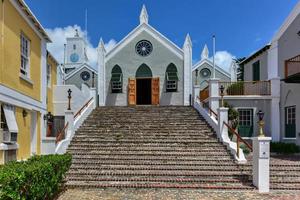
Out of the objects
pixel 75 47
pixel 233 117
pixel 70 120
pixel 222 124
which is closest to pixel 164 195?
pixel 222 124

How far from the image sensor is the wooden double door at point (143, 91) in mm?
27047

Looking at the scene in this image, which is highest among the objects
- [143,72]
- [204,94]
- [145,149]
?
[143,72]

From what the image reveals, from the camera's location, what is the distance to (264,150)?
11.5m

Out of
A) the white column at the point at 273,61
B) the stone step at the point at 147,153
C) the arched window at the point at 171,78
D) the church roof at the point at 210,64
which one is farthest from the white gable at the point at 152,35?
the stone step at the point at 147,153

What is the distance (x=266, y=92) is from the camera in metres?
20.6

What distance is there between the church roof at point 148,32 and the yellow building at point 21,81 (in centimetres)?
1067

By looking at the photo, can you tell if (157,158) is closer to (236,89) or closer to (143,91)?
(236,89)

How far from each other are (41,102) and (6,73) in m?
4.73

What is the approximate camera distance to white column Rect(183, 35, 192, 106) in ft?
88.0

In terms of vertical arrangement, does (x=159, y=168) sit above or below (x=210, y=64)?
below

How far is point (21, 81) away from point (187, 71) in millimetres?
15768

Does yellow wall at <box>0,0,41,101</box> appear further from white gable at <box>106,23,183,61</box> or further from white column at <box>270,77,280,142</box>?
white column at <box>270,77,280,142</box>

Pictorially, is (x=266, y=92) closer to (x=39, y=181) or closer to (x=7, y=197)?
(x=39, y=181)

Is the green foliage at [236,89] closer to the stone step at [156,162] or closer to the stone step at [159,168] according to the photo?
the stone step at [156,162]
